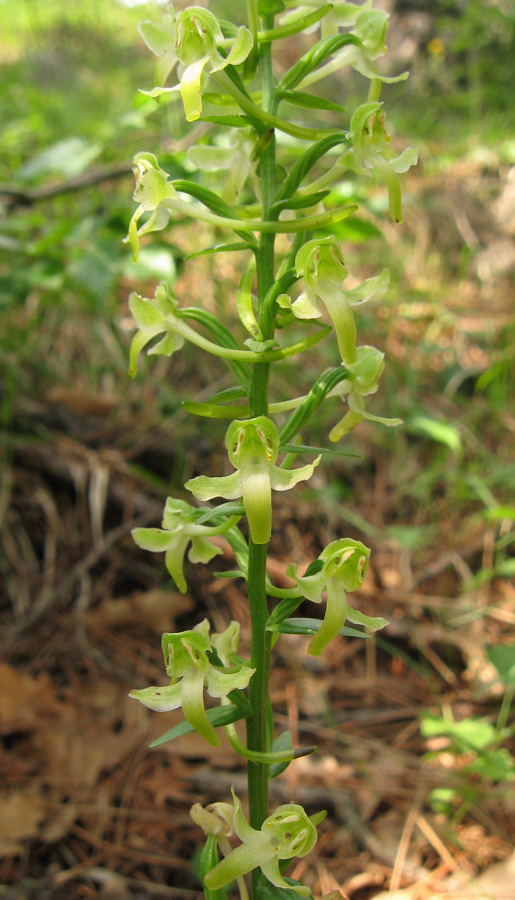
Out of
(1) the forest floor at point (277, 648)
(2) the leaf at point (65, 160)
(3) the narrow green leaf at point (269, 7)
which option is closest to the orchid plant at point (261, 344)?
(3) the narrow green leaf at point (269, 7)

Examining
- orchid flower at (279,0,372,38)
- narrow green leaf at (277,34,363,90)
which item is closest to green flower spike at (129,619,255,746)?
narrow green leaf at (277,34,363,90)

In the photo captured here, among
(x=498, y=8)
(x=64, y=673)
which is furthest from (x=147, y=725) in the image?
(x=498, y=8)

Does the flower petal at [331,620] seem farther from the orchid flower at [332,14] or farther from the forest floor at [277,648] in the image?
the orchid flower at [332,14]

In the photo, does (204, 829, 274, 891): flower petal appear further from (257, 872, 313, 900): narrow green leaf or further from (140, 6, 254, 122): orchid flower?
(140, 6, 254, 122): orchid flower

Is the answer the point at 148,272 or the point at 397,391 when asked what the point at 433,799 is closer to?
the point at 148,272

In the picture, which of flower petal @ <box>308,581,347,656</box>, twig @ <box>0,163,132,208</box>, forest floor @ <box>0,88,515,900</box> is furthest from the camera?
twig @ <box>0,163,132,208</box>
